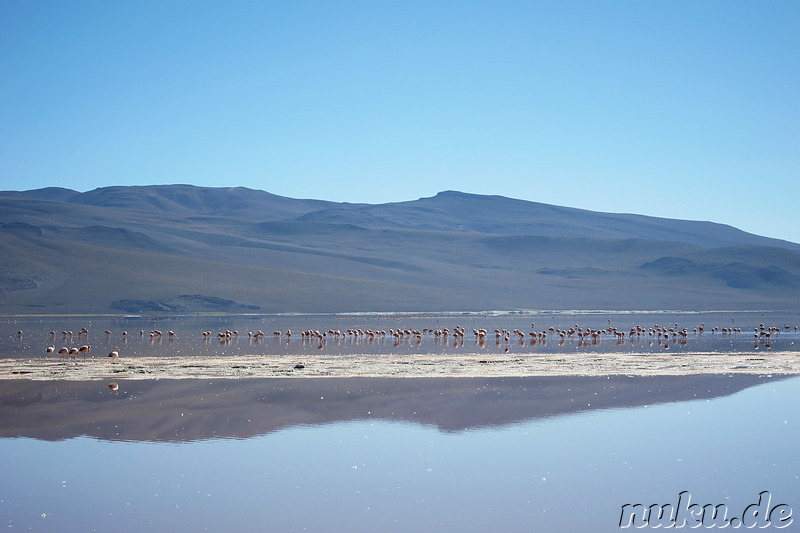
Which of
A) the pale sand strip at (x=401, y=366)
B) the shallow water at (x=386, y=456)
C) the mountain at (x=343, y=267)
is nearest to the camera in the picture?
the shallow water at (x=386, y=456)

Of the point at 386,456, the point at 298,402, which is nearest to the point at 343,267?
the point at 298,402

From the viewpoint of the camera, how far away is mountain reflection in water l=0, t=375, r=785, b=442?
45.1ft

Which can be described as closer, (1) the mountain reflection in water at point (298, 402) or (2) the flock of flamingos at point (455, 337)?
(1) the mountain reflection in water at point (298, 402)

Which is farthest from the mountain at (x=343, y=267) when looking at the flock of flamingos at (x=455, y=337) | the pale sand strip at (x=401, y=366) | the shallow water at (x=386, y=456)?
the shallow water at (x=386, y=456)

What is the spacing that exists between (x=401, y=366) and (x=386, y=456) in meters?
11.7

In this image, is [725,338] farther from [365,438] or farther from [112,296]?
[112,296]

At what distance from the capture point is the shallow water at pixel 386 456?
351 inches

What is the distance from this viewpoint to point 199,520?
872cm

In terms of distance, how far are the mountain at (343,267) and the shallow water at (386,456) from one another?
162 feet

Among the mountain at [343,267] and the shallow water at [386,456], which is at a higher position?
the mountain at [343,267]

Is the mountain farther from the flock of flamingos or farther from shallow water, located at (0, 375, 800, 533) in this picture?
shallow water, located at (0, 375, 800, 533)

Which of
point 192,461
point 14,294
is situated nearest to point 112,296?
point 14,294

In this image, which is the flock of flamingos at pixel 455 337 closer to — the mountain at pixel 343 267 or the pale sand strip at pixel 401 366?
the pale sand strip at pixel 401 366

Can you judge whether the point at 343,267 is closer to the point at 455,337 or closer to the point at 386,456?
the point at 455,337
